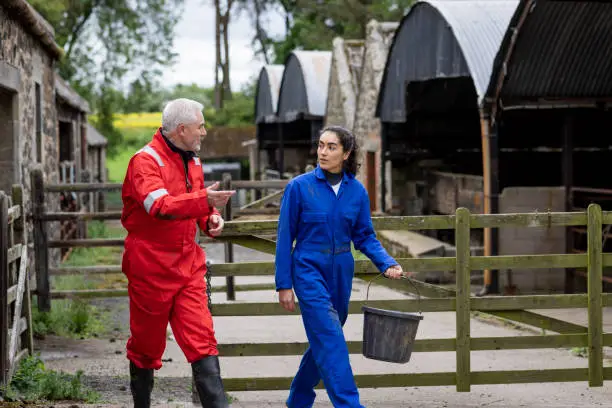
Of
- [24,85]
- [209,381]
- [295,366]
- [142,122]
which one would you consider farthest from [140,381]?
[142,122]

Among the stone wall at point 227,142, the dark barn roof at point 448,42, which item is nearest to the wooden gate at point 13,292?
the dark barn roof at point 448,42

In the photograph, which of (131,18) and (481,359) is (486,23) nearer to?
(481,359)

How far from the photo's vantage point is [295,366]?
9305 mm

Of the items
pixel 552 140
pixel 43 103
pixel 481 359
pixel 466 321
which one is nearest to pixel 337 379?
pixel 466 321

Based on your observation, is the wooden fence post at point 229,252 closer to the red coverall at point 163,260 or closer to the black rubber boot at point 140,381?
the black rubber boot at point 140,381

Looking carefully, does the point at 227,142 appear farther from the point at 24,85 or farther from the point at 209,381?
the point at 209,381

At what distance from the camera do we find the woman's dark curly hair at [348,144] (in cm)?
627

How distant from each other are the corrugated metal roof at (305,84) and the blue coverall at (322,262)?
73.1 feet

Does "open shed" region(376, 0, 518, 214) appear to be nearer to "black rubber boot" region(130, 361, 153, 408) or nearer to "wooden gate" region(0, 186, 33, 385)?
"wooden gate" region(0, 186, 33, 385)

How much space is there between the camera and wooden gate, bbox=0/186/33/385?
7.62 metres

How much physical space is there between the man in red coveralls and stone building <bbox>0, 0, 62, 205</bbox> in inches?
203

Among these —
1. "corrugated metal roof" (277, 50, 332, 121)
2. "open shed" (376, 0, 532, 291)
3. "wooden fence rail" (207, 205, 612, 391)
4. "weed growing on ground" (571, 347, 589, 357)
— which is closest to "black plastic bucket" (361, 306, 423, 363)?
"wooden fence rail" (207, 205, 612, 391)

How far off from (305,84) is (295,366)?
66.7 feet

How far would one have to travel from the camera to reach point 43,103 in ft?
48.4
